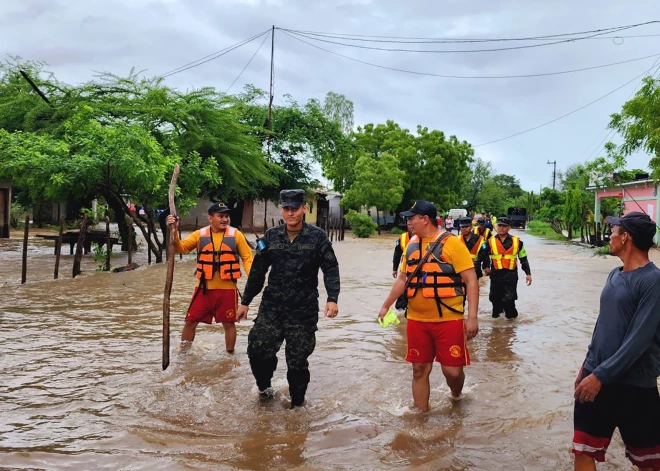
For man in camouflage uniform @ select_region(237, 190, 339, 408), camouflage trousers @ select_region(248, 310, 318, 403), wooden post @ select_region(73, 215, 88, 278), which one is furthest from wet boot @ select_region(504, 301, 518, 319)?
wooden post @ select_region(73, 215, 88, 278)

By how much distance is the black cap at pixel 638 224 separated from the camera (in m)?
3.33

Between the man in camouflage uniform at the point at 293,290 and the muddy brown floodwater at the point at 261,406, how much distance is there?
573 millimetres

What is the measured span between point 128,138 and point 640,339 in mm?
14428

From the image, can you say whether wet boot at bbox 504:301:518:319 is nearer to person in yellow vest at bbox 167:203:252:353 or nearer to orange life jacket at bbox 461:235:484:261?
orange life jacket at bbox 461:235:484:261

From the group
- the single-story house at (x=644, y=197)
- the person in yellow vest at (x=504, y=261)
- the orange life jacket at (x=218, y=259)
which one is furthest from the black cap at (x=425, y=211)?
the single-story house at (x=644, y=197)

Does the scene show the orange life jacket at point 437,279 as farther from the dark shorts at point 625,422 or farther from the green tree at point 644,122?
the green tree at point 644,122

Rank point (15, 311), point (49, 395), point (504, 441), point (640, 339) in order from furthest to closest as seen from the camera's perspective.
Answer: point (15, 311) < point (49, 395) < point (504, 441) < point (640, 339)

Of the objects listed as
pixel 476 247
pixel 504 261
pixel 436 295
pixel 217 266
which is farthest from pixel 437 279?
pixel 476 247

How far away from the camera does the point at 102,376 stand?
648 cm

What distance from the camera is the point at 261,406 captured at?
555 cm

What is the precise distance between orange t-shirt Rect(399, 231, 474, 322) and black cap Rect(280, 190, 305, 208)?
1.27 metres

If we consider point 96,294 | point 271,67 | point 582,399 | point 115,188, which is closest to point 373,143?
point 271,67

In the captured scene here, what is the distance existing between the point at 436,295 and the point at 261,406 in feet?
6.26

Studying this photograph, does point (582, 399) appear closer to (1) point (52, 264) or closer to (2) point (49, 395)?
(2) point (49, 395)
